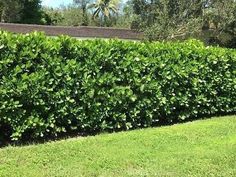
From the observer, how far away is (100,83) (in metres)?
8.31

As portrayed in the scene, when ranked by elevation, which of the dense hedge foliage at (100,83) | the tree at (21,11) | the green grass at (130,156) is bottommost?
the green grass at (130,156)

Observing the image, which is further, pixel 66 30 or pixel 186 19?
pixel 186 19

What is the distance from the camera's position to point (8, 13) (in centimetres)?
3762

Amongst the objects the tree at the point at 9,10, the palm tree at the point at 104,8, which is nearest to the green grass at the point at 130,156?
the tree at the point at 9,10

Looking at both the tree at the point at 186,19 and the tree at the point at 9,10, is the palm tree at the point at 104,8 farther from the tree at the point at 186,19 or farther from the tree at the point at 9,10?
the tree at the point at 186,19

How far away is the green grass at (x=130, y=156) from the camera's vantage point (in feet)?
19.1

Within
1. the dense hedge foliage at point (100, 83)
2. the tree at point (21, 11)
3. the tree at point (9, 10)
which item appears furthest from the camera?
the tree at point (21, 11)

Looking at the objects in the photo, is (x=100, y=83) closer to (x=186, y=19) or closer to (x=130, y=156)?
(x=130, y=156)

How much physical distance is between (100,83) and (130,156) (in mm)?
2171

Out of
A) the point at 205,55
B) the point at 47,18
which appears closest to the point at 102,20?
the point at 47,18

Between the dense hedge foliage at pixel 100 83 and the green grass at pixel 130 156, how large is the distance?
53cm

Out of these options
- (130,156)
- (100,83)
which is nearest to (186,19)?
(100,83)

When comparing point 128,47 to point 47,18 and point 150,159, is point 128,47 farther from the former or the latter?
point 47,18

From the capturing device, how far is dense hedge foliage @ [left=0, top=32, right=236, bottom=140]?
738 cm
